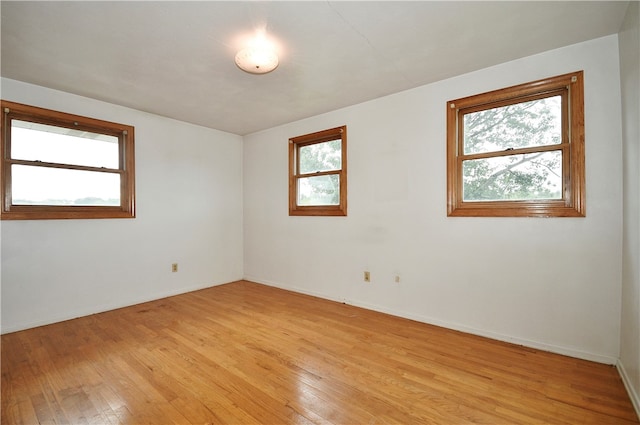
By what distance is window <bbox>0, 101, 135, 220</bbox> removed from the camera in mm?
2885

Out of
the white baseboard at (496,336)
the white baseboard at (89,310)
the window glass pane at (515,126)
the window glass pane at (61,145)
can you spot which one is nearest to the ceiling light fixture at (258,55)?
the window glass pane at (515,126)

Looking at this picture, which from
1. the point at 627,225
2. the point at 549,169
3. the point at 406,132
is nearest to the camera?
the point at 627,225

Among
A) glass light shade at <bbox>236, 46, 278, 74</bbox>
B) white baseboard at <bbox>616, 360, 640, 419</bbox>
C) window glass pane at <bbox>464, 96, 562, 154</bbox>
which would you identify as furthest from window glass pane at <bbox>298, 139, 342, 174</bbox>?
white baseboard at <bbox>616, 360, 640, 419</bbox>

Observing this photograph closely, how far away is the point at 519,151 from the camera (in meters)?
2.50

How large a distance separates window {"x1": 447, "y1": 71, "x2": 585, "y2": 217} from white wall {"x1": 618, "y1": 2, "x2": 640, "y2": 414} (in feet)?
0.86

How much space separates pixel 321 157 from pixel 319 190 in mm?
469

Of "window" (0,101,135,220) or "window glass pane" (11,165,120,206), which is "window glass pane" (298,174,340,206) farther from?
"window glass pane" (11,165,120,206)

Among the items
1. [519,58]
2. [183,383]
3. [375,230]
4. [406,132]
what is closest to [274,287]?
[375,230]

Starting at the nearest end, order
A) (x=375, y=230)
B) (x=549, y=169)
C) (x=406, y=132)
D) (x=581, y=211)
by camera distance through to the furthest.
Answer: (x=581, y=211) < (x=549, y=169) < (x=406, y=132) < (x=375, y=230)

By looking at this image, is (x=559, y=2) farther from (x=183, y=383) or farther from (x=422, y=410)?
(x=183, y=383)

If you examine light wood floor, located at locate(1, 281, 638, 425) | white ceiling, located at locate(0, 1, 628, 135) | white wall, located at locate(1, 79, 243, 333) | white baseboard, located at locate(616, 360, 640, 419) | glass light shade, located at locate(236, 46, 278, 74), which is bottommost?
light wood floor, located at locate(1, 281, 638, 425)

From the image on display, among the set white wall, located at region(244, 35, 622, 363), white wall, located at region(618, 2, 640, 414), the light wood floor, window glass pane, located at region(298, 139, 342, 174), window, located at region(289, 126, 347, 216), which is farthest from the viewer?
window glass pane, located at region(298, 139, 342, 174)

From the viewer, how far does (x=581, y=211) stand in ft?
7.29

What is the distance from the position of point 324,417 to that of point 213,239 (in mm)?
3517
